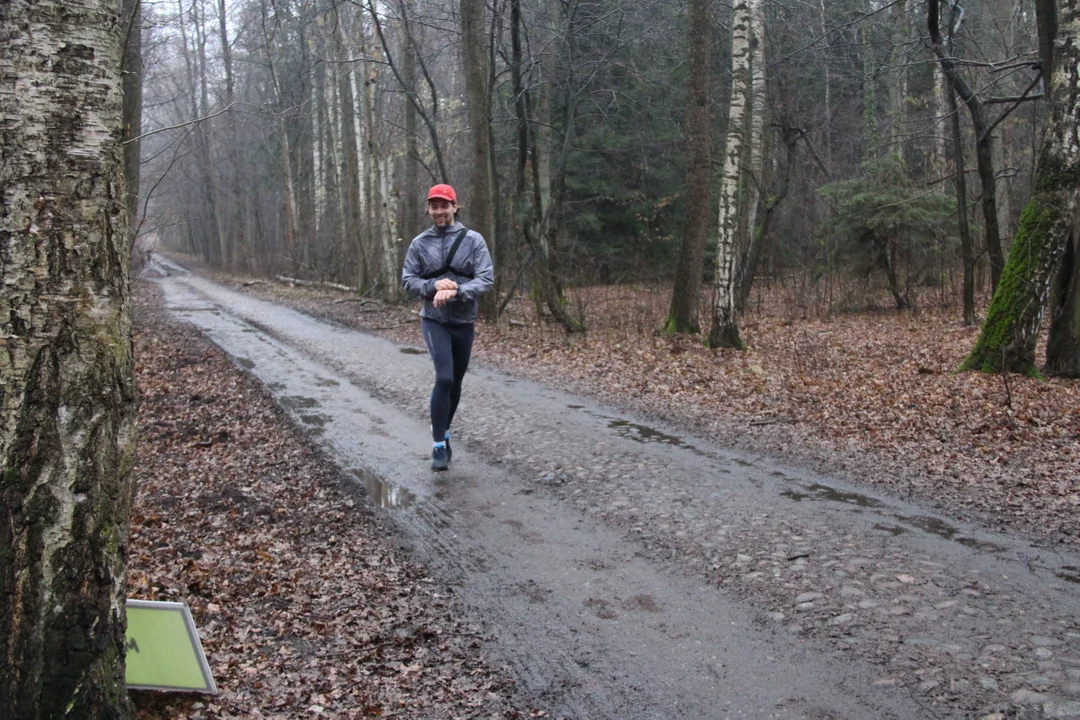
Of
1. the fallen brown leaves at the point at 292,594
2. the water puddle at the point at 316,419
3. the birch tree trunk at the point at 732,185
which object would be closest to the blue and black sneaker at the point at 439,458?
the fallen brown leaves at the point at 292,594

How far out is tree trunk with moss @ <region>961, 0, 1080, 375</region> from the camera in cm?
970

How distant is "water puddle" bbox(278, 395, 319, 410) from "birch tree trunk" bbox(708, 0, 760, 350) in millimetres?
6830

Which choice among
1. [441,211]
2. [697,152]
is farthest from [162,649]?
[697,152]

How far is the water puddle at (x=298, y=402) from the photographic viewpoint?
33.0 ft

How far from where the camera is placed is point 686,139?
15141mm

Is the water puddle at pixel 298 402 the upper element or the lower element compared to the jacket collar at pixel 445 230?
lower

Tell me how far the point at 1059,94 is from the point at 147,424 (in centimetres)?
1081

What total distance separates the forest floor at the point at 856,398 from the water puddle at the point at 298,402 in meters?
3.30

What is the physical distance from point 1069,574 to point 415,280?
4.87 meters

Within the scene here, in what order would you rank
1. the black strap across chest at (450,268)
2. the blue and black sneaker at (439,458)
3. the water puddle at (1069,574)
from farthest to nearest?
the blue and black sneaker at (439,458)
the black strap across chest at (450,268)
the water puddle at (1069,574)

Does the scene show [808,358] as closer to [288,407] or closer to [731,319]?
[731,319]

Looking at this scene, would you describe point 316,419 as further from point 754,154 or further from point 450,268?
point 754,154

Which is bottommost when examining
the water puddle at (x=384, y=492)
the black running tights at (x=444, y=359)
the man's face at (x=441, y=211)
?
the water puddle at (x=384, y=492)

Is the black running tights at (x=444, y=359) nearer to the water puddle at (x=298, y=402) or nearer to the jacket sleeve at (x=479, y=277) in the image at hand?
the jacket sleeve at (x=479, y=277)
